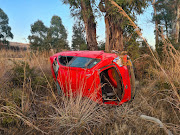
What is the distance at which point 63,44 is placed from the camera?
25438mm

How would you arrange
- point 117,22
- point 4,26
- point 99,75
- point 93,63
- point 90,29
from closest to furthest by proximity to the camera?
point 99,75
point 93,63
point 117,22
point 90,29
point 4,26

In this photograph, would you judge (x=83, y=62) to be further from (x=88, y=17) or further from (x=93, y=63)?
(x=88, y=17)

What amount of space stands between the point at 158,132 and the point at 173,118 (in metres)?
0.75

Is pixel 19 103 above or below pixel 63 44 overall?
below

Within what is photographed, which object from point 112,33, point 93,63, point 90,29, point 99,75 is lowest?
point 99,75

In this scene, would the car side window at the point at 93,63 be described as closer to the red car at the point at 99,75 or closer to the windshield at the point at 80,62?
the red car at the point at 99,75

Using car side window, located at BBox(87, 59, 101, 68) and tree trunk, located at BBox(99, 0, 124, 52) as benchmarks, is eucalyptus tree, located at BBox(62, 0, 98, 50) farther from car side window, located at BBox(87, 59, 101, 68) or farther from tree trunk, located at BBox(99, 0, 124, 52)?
car side window, located at BBox(87, 59, 101, 68)

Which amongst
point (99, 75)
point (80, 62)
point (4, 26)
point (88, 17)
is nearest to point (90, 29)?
point (88, 17)

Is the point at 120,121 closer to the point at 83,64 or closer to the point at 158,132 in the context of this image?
the point at 158,132

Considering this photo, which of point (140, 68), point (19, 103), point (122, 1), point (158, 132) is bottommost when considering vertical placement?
point (158, 132)

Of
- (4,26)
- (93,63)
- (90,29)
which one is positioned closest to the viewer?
(93,63)

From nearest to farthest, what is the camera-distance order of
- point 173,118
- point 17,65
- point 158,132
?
point 158,132 → point 173,118 → point 17,65

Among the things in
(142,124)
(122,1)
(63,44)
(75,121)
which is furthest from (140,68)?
(63,44)

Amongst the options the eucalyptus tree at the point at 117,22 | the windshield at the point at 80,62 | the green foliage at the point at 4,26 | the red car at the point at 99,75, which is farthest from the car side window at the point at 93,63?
the green foliage at the point at 4,26
